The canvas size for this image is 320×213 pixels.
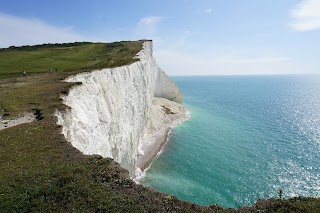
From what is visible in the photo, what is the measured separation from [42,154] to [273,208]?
14.4 m

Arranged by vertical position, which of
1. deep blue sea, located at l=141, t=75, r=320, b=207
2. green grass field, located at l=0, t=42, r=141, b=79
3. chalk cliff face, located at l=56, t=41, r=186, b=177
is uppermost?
green grass field, located at l=0, t=42, r=141, b=79

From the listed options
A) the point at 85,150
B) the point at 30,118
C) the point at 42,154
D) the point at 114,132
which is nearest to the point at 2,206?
the point at 42,154

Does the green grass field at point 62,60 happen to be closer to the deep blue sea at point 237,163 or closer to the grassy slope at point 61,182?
the deep blue sea at point 237,163

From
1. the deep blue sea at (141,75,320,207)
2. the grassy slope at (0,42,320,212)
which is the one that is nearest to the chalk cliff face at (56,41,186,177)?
the grassy slope at (0,42,320,212)

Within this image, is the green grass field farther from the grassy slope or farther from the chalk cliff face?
the grassy slope

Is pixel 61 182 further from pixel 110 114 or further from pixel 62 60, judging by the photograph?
pixel 62 60

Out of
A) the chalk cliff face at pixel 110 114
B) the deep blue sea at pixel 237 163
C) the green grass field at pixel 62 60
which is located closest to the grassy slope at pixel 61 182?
the chalk cliff face at pixel 110 114

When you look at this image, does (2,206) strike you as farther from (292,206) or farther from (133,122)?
(133,122)

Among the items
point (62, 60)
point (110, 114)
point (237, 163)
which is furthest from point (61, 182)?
point (62, 60)

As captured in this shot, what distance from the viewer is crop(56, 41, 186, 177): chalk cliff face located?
2461 centimetres

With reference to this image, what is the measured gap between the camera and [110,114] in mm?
37469

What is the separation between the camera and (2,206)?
11445 mm

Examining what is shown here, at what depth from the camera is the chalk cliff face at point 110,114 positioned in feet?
80.7

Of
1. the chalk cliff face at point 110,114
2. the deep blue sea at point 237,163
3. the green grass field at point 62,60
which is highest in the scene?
the green grass field at point 62,60
